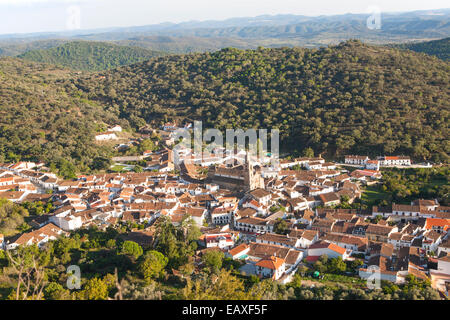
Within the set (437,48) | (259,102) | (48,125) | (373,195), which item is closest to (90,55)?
(259,102)

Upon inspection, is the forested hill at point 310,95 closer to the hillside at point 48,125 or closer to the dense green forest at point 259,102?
the dense green forest at point 259,102

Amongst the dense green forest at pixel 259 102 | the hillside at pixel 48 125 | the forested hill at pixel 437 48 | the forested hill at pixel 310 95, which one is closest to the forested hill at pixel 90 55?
the dense green forest at pixel 259 102

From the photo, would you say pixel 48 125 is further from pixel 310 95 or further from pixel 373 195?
pixel 373 195

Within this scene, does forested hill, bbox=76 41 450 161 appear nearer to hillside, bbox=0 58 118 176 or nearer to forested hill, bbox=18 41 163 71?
hillside, bbox=0 58 118 176

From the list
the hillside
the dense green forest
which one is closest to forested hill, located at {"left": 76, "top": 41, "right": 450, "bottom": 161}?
the dense green forest

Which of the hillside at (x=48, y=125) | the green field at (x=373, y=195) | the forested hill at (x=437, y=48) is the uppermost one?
the forested hill at (x=437, y=48)

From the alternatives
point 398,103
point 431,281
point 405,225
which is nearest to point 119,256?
point 431,281

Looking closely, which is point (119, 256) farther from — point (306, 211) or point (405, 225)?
point (405, 225)
